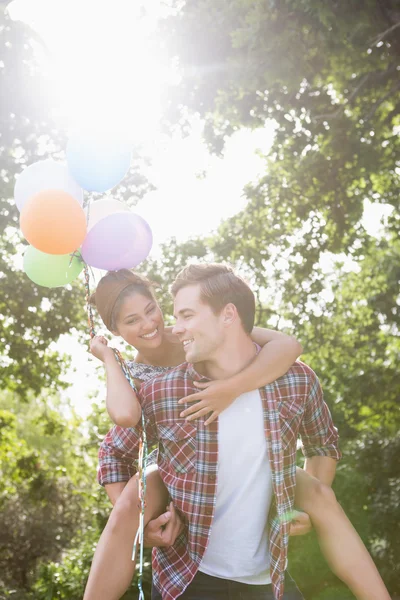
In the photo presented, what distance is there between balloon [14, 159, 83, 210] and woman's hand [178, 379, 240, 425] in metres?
1.39

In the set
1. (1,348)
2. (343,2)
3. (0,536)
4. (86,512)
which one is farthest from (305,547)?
(86,512)

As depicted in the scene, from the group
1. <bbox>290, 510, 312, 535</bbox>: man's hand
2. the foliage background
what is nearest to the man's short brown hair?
<bbox>290, 510, 312, 535</bbox>: man's hand

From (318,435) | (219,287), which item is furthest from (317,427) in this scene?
(219,287)

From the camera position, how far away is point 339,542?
2439mm

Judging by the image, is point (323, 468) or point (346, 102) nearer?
point (323, 468)

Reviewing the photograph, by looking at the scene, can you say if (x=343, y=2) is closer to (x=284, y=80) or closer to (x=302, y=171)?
(x=284, y=80)

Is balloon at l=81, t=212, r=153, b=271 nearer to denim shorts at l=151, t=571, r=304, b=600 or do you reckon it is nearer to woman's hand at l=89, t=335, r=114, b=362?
woman's hand at l=89, t=335, r=114, b=362

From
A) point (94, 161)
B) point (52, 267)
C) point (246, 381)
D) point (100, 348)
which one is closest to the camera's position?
point (246, 381)

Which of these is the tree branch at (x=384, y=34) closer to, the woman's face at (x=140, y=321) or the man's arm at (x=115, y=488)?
the woman's face at (x=140, y=321)

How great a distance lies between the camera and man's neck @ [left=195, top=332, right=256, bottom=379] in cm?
262

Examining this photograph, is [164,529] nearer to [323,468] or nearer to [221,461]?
[221,461]

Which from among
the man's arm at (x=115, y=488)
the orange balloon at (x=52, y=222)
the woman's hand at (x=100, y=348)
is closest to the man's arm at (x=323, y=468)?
the man's arm at (x=115, y=488)

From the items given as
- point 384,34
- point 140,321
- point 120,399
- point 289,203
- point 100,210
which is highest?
point 289,203

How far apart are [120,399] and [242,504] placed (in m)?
0.63
